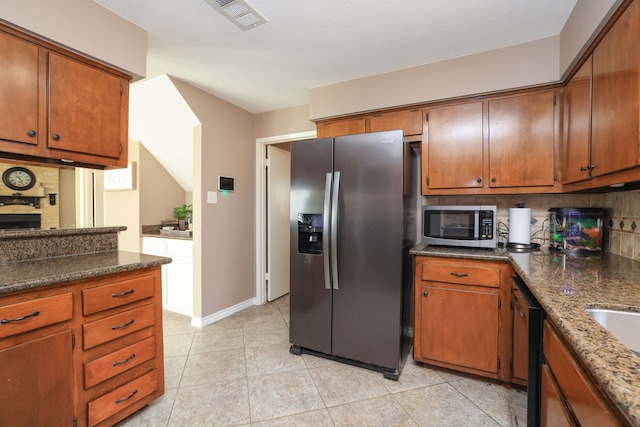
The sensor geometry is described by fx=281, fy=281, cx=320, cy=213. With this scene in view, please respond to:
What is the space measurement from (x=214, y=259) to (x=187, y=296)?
0.57 meters

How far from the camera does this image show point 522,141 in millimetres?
2086

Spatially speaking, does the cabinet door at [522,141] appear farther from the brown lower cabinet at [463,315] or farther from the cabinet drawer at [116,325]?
the cabinet drawer at [116,325]

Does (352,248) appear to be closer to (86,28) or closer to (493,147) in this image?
(493,147)

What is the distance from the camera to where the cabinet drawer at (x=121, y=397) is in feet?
4.70

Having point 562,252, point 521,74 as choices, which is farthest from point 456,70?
point 562,252

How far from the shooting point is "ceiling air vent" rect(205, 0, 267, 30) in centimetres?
163

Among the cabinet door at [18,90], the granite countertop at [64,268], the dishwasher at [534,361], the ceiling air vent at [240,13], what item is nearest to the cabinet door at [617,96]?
the dishwasher at [534,361]

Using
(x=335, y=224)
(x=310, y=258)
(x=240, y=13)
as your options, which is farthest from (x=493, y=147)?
(x=240, y=13)

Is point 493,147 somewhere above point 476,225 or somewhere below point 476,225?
above

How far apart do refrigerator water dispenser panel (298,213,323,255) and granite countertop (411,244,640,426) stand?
2.47ft

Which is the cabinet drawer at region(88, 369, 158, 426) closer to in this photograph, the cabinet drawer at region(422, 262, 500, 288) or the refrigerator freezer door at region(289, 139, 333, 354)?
the refrigerator freezer door at region(289, 139, 333, 354)

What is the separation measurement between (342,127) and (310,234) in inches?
43.6

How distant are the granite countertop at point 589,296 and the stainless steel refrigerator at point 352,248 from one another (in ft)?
1.09

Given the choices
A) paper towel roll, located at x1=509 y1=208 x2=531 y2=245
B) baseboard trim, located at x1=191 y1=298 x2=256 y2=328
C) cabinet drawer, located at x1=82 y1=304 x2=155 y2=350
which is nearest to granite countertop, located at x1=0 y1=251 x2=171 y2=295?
cabinet drawer, located at x1=82 y1=304 x2=155 y2=350
